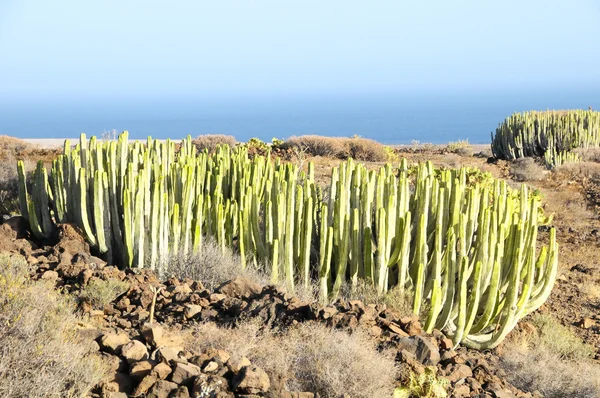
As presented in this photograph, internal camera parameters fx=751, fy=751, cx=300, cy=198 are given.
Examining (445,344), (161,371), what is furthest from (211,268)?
(161,371)

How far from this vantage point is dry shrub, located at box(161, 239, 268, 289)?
734cm

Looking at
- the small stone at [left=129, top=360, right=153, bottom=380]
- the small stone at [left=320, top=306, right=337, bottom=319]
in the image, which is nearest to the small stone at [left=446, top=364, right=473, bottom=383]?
the small stone at [left=320, top=306, right=337, bottom=319]

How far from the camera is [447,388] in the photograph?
496 centimetres

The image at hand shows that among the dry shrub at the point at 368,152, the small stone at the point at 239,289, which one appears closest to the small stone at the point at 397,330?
the small stone at the point at 239,289

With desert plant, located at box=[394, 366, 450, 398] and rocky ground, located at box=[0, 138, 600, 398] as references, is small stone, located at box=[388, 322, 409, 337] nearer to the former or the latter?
rocky ground, located at box=[0, 138, 600, 398]

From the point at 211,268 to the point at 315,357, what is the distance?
2.97 meters

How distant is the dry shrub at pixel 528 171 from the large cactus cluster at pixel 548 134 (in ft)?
4.71

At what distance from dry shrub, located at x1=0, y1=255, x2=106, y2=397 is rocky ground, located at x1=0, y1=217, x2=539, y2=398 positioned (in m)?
0.17

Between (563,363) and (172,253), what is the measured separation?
3990 mm

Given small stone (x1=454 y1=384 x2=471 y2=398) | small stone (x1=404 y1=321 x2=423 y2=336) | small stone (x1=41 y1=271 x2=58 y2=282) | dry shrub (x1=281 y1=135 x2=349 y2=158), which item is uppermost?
dry shrub (x1=281 y1=135 x2=349 y2=158)

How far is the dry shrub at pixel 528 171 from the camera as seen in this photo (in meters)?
18.3

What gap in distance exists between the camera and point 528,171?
60.6ft

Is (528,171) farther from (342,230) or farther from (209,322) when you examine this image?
(209,322)

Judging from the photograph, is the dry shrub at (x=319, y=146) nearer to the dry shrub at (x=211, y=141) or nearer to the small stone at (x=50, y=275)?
the dry shrub at (x=211, y=141)
